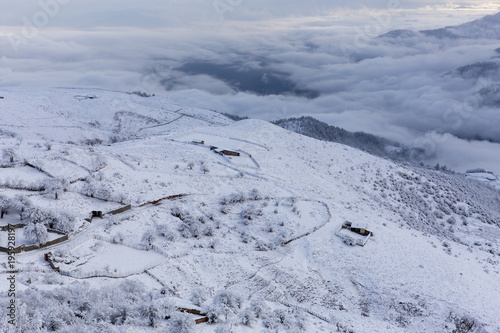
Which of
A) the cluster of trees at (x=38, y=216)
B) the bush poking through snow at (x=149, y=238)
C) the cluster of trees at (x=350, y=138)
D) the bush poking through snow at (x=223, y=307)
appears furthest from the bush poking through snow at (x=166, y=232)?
the cluster of trees at (x=350, y=138)

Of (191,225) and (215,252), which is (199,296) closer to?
(215,252)

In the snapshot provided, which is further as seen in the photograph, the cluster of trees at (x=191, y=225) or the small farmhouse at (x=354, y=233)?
the small farmhouse at (x=354, y=233)

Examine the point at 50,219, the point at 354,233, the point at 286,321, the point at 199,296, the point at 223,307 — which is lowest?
the point at 354,233

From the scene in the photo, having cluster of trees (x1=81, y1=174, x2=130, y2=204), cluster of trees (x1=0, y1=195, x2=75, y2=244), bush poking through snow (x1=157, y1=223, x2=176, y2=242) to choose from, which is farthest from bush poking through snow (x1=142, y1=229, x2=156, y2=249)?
cluster of trees (x1=81, y1=174, x2=130, y2=204)

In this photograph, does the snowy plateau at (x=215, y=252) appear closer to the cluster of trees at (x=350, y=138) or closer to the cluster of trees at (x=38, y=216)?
the cluster of trees at (x=38, y=216)

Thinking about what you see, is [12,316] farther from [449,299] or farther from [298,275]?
[449,299]

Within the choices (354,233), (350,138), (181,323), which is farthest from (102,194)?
(350,138)

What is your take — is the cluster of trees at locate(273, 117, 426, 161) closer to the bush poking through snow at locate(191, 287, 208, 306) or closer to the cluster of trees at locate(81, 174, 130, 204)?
the cluster of trees at locate(81, 174, 130, 204)

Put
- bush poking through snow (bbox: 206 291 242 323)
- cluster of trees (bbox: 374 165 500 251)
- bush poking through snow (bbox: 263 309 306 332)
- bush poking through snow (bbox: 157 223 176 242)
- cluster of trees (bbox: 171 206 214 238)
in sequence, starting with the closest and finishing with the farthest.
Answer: bush poking through snow (bbox: 206 291 242 323) → bush poking through snow (bbox: 263 309 306 332) → bush poking through snow (bbox: 157 223 176 242) → cluster of trees (bbox: 171 206 214 238) → cluster of trees (bbox: 374 165 500 251)
